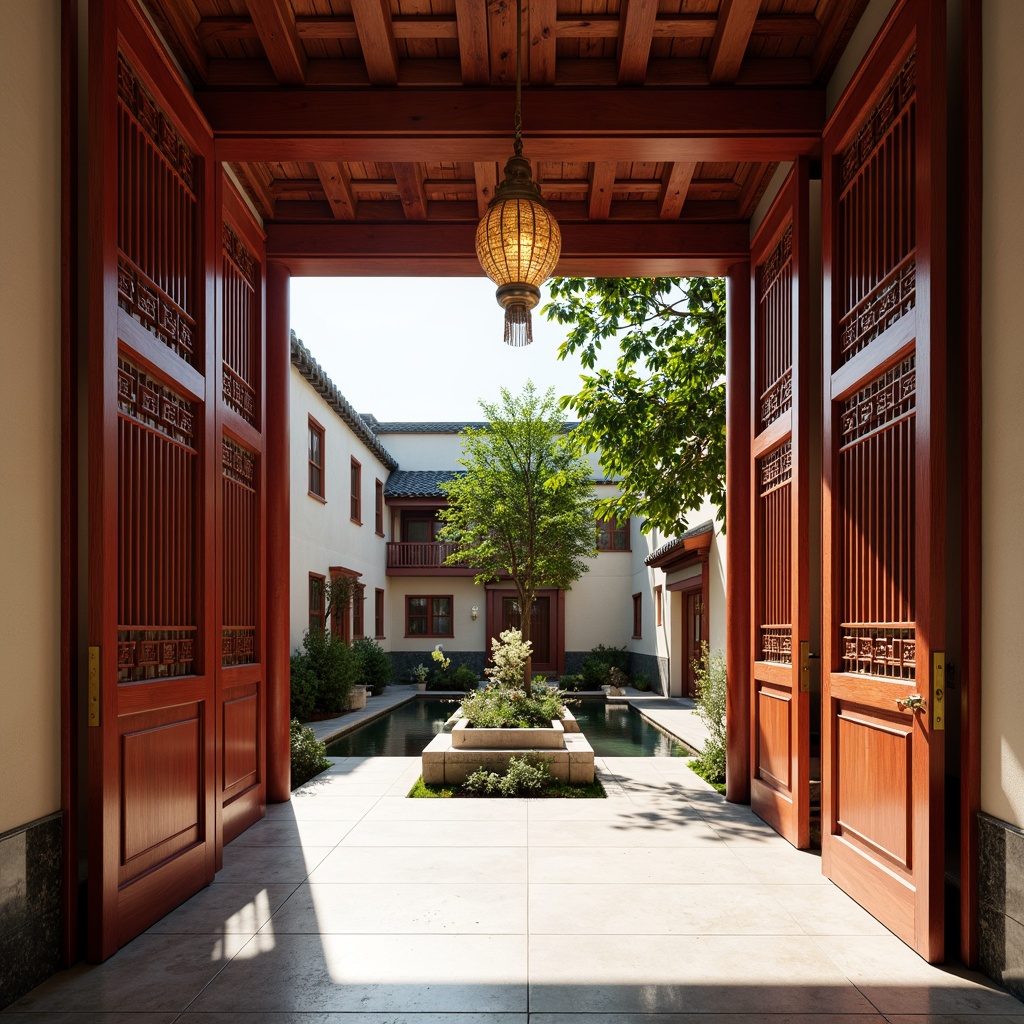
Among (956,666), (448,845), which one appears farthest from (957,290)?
(448,845)

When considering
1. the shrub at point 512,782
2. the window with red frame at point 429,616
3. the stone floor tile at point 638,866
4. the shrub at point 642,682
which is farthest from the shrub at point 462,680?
the stone floor tile at point 638,866

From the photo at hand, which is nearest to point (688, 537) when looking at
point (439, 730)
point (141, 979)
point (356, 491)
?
point (439, 730)

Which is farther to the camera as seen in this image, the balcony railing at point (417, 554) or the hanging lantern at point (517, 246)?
the balcony railing at point (417, 554)

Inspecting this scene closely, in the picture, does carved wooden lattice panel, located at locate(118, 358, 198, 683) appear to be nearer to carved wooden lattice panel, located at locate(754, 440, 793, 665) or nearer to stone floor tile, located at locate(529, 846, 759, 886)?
stone floor tile, located at locate(529, 846, 759, 886)

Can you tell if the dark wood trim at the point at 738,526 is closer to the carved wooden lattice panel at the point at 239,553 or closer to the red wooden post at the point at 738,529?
the red wooden post at the point at 738,529

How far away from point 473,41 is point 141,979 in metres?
4.50

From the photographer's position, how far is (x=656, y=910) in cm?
400

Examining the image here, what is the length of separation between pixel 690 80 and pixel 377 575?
1617 cm

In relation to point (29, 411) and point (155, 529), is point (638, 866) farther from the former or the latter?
point (29, 411)

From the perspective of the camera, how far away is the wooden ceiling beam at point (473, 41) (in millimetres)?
4172

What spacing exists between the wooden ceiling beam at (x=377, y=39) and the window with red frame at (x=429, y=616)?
57.3 ft

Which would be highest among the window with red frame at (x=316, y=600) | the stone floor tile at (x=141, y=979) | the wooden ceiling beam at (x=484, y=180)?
the wooden ceiling beam at (x=484, y=180)

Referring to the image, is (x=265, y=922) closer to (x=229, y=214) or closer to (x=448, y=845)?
(x=448, y=845)

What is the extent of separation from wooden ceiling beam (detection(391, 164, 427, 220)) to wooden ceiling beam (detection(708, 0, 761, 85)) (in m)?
2.00
